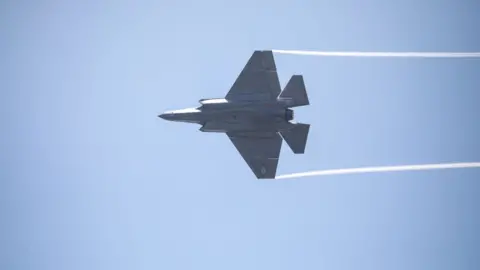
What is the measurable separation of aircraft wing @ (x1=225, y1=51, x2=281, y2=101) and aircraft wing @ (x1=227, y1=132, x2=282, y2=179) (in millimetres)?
1860

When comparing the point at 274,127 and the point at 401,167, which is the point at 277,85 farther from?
the point at 401,167

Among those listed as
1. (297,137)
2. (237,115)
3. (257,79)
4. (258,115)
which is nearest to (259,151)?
(297,137)

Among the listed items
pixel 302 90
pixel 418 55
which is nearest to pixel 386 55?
pixel 418 55

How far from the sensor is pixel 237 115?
64.8 feet

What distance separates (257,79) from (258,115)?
172 centimetres

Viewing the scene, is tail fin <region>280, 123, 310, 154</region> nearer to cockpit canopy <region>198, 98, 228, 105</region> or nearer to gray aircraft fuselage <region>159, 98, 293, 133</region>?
gray aircraft fuselage <region>159, 98, 293, 133</region>

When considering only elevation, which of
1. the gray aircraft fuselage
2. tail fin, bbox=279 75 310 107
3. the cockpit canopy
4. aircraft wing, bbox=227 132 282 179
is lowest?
aircraft wing, bbox=227 132 282 179

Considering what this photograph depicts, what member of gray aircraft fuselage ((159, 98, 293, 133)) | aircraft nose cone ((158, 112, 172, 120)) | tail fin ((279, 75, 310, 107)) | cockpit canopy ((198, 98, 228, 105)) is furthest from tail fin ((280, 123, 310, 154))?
aircraft nose cone ((158, 112, 172, 120))

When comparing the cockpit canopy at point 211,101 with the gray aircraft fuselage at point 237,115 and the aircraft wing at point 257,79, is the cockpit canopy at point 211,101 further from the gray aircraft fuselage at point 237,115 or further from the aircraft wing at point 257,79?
the aircraft wing at point 257,79

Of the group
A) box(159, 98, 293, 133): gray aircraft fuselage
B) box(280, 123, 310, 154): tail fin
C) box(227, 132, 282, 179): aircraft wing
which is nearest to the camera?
box(159, 98, 293, 133): gray aircraft fuselage

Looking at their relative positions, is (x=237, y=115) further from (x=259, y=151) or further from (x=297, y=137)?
(x=297, y=137)

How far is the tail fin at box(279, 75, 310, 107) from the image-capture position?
64.5 feet

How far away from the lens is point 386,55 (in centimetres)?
2009

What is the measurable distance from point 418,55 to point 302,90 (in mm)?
5082
